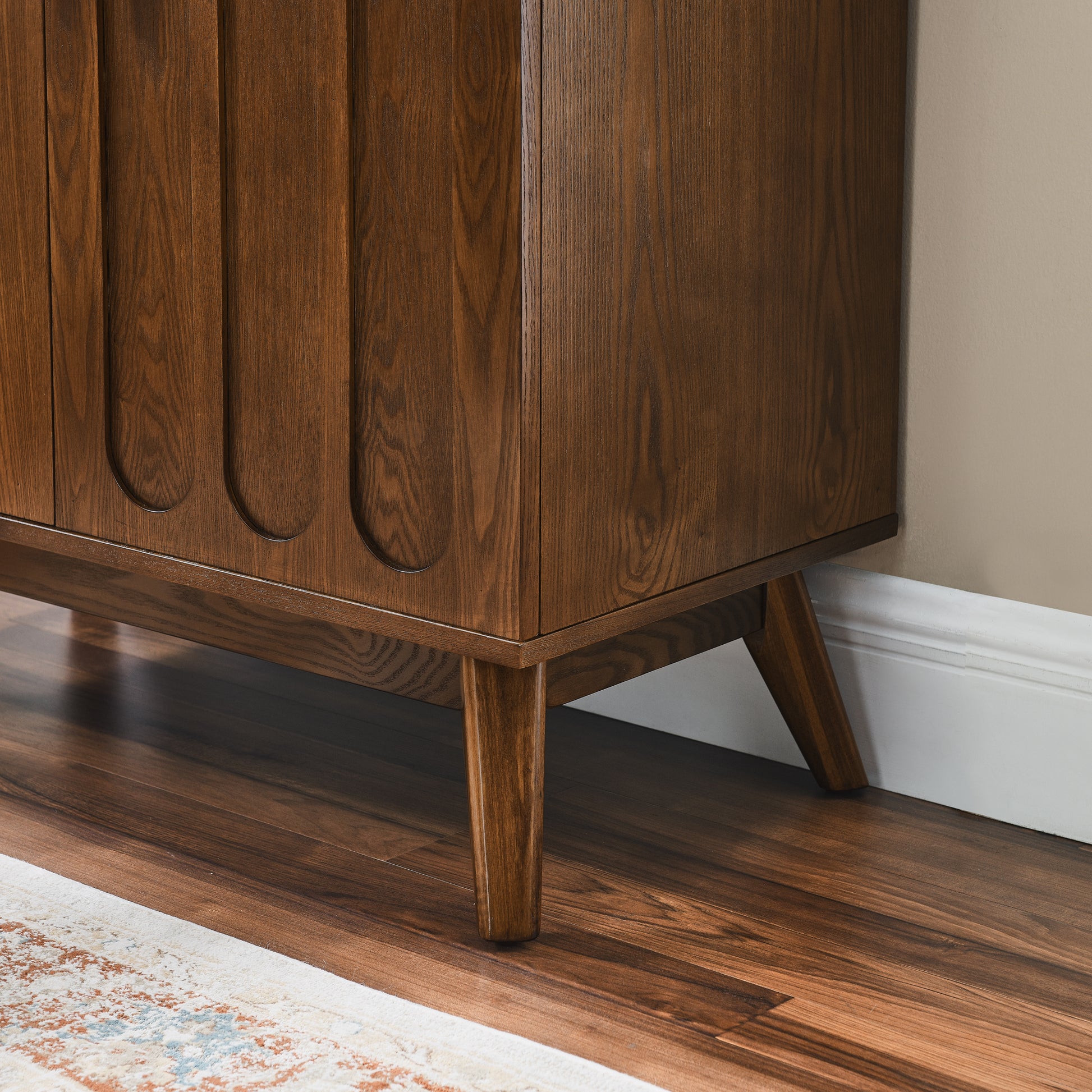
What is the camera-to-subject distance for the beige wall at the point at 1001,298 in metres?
1.05

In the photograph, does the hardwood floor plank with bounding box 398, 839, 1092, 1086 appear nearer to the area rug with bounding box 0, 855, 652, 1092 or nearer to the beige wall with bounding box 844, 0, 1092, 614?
the area rug with bounding box 0, 855, 652, 1092

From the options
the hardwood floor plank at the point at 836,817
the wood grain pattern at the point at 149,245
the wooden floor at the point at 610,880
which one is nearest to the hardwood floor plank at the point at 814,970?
the wooden floor at the point at 610,880

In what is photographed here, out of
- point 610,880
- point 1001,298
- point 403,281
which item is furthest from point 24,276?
point 1001,298

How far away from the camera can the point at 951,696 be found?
1.14 m

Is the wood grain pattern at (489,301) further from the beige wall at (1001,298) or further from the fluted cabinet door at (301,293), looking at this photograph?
the beige wall at (1001,298)

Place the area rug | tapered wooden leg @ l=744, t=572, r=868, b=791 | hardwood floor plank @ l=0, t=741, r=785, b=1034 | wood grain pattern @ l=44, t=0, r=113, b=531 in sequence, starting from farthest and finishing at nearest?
tapered wooden leg @ l=744, t=572, r=868, b=791
wood grain pattern @ l=44, t=0, r=113, b=531
hardwood floor plank @ l=0, t=741, r=785, b=1034
the area rug

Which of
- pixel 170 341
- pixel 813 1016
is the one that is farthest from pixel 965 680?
pixel 170 341

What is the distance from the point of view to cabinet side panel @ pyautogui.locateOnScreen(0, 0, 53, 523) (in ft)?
3.36

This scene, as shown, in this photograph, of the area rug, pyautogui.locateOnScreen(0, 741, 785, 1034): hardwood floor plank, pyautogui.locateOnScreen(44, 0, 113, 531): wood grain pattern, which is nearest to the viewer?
the area rug

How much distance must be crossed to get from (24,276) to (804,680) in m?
0.63

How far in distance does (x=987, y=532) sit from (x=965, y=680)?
111 millimetres

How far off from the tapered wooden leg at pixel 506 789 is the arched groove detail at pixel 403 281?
0.29 ft

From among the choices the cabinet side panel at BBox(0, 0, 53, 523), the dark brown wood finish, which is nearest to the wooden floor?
the dark brown wood finish

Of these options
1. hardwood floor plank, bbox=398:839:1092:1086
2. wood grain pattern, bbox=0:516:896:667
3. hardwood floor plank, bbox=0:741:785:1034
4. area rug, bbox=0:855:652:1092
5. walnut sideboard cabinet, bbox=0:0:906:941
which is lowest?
hardwood floor plank, bbox=398:839:1092:1086
